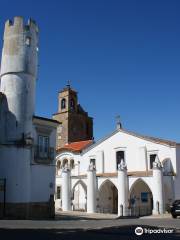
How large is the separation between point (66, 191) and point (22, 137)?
14350mm

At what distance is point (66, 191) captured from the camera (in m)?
39.4

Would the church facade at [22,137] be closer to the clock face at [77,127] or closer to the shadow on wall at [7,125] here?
the shadow on wall at [7,125]

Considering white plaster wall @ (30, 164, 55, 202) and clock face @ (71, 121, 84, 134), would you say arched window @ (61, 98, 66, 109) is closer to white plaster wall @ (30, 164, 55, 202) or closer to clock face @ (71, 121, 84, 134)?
clock face @ (71, 121, 84, 134)

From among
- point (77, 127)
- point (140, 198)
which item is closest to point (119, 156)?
point (140, 198)

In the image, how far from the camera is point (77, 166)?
44.7 meters

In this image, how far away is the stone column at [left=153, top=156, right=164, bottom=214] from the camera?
3280cm

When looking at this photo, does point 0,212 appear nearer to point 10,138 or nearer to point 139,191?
point 10,138

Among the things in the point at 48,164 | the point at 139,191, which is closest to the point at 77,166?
the point at 139,191

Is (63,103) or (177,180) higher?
(63,103)

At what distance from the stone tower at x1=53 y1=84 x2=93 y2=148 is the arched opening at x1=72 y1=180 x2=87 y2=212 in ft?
57.2

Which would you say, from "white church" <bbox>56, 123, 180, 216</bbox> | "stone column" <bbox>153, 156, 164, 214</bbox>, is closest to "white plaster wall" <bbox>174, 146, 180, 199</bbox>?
"white church" <bbox>56, 123, 180, 216</bbox>

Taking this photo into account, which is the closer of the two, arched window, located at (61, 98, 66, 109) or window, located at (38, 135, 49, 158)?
window, located at (38, 135, 49, 158)

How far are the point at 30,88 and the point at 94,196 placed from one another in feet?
48.2

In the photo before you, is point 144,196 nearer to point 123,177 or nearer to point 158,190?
point 123,177
